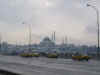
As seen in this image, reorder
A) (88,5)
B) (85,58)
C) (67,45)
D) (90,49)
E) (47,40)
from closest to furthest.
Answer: (88,5) < (85,58) < (90,49) < (67,45) < (47,40)

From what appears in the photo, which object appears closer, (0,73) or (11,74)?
(11,74)

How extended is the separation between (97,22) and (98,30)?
1652 mm

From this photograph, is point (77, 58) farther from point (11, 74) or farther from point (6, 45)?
point (6, 45)

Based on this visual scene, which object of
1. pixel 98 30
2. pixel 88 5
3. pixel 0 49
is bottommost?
pixel 0 49

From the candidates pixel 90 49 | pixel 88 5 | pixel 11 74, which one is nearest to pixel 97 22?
pixel 88 5

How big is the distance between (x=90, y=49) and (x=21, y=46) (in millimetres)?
73641

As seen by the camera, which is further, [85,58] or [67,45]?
[67,45]

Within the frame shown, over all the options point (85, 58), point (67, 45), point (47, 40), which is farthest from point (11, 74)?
point (47, 40)

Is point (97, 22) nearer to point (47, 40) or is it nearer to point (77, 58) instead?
point (77, 58)

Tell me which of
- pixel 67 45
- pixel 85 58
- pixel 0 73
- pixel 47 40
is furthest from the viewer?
pixel 47 40

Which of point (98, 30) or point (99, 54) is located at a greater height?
point (98, 30)

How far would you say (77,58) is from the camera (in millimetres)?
42688

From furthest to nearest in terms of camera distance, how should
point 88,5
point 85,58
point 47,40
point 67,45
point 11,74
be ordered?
point 47,40, point 67,45, point 85,58, point 88,5, point 11,74

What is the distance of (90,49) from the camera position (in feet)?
198
